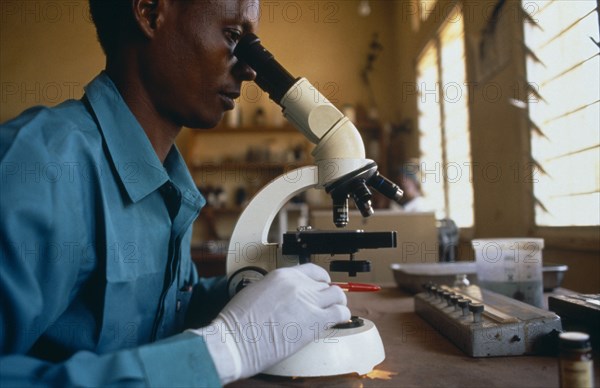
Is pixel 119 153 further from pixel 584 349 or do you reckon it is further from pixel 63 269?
pixel 584 349

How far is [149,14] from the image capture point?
1.02 metres

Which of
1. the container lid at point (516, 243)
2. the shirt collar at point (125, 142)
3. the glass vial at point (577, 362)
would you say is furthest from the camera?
the container lid at point (516, 243)

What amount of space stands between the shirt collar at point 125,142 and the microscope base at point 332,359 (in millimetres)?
445

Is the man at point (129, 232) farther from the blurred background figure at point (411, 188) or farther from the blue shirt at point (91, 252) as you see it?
the blurred background figure at point (411, 188)

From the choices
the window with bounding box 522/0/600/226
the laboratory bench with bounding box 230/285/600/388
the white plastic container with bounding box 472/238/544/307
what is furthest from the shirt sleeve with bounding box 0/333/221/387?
the window with bounding box 522/0/600/226

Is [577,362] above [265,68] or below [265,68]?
below

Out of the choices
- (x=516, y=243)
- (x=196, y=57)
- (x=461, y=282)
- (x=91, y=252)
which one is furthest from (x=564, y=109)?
(x=91, y=252)

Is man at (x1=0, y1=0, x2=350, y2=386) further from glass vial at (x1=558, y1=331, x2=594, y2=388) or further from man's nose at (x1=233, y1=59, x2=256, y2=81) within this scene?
glass vial at (x1=558, y1=331, x2=594, y2=388)

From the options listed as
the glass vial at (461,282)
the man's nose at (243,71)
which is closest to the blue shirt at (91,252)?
the man's nose at (243,71)

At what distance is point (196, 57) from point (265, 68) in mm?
174

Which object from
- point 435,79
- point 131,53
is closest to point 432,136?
point 435,79

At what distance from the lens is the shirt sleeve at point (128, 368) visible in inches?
23.6

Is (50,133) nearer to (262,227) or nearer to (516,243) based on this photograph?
(262,227)

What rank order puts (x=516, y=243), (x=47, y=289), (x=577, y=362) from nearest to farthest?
(x=577, y=362), (x=47, y=289), (x=516, y=243)
